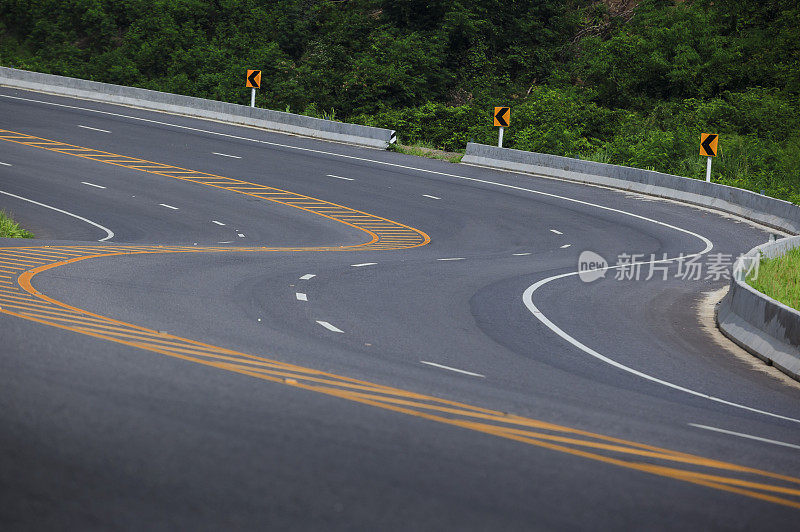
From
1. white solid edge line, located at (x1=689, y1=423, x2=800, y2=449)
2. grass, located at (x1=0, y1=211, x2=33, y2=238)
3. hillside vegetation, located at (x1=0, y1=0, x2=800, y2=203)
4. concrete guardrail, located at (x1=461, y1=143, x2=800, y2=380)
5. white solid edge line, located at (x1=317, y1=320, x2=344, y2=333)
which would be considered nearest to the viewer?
white solid edge line, located at (x1=689, y1=423, x2=800, y2=449)

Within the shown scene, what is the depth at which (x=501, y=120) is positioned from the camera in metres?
37.4

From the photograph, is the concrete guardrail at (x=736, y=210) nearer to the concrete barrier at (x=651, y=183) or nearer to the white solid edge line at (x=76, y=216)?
the concrete barrier at (x=651, y=183)

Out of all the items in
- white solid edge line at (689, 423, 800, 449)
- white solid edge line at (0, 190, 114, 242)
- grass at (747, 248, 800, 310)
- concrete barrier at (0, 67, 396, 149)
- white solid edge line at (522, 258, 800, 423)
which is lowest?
white solid edge line at (0, 190, 114, 242)

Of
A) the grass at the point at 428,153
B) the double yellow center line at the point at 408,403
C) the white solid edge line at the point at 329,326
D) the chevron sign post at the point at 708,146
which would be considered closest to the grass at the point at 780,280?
the white solid edge line at the point at 329,326

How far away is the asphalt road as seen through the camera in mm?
5875

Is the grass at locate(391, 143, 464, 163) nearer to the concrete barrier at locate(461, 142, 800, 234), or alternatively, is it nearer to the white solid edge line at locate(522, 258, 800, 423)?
the concrete barrier at locate(461, 142, 800, 234)

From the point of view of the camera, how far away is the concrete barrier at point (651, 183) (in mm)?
27969

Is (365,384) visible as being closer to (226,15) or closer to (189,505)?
(189,505)

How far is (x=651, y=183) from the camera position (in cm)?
3294

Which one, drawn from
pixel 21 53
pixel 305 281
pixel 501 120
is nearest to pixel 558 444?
pixel 305 281

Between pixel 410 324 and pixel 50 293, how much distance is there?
4.88 meters

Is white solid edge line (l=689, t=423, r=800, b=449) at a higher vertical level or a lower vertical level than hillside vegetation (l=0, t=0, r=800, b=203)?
lower

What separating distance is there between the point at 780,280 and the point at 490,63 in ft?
131

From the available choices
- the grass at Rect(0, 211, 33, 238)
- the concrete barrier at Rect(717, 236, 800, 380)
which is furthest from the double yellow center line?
the grass at Rect(0, 211, 33, 238)
